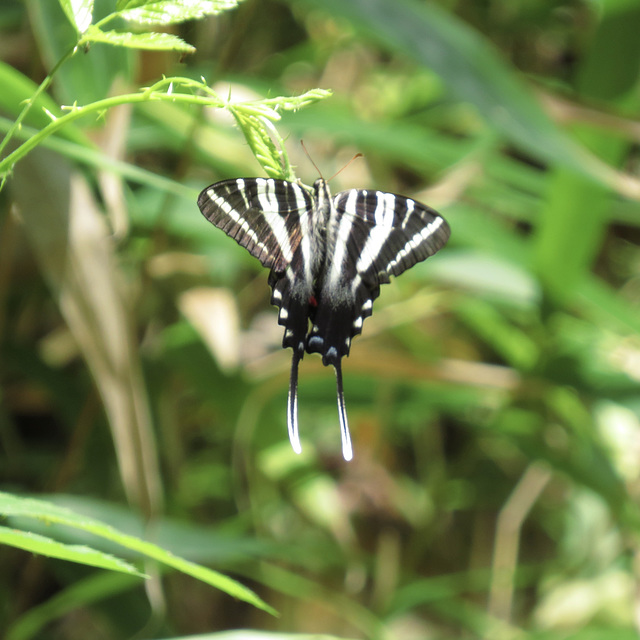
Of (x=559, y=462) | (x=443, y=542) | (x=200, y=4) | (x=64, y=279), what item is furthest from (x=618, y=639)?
(x=200, y=4)

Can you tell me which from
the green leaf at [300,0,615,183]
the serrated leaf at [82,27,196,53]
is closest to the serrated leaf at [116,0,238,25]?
the serrated leaf at [82,27,196,53]

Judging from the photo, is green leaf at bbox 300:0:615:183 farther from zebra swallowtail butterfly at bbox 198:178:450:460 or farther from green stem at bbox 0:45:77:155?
green stem at bbox 0:45:77:155

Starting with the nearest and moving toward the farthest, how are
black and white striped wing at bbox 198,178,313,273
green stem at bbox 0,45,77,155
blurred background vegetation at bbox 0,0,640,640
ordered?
1. green stem at bbox 0,45,77,155
2. black and white striped wing at bbox 198,178,313,273
3. blurred background vegetation at bbox 0,0,640,640

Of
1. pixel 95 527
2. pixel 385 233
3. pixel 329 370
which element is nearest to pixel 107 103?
pixel 95 527

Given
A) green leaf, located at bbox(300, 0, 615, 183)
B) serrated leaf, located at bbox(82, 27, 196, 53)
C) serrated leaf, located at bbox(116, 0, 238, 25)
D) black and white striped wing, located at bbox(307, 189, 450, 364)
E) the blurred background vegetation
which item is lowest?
the blurred background vegetation

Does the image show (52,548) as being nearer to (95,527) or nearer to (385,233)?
(95,527)

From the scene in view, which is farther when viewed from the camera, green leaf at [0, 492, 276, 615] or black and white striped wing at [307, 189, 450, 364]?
black and white striped wing at [307, 189, 450, 364]

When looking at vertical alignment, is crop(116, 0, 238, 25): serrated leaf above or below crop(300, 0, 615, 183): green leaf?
above

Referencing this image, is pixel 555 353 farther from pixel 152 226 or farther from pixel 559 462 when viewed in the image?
pixel 152 226
